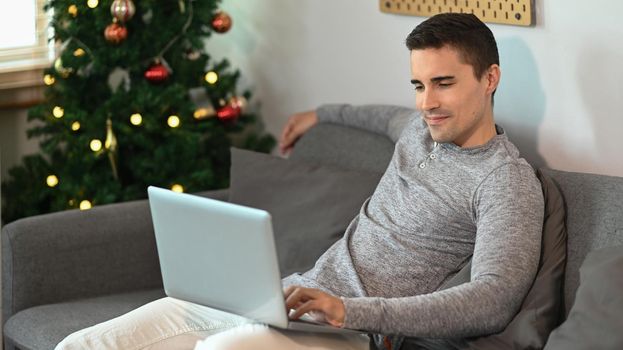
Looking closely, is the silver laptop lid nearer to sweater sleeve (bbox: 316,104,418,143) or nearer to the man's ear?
the man's ear

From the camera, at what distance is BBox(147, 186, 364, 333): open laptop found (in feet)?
6.35

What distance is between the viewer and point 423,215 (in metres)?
2.35

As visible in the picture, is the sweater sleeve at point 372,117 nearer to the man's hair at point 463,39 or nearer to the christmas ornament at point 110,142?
the man's hair at point 463,39

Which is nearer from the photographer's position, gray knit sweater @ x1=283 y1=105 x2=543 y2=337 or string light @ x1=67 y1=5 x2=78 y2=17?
gray knit sweater @ x1=283 y1=105 x2=543 y2=337

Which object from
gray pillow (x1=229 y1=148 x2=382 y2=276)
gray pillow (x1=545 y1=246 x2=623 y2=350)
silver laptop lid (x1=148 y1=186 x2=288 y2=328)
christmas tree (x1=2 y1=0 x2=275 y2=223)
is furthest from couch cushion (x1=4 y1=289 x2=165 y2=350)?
gray pillow (x1=545 y1=246 x2=623 y2=350)

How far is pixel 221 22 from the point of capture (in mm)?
3424

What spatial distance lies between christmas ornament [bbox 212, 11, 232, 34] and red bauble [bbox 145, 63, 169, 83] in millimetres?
215

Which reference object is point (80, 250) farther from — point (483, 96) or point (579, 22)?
point (579, 22)

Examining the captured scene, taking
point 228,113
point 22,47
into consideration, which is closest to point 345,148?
point 228,113

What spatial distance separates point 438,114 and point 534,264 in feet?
1.30

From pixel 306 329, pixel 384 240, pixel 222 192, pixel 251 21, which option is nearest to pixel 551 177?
pixel 384 240

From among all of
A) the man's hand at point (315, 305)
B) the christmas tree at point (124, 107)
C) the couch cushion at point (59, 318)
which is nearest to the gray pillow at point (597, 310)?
the man's hand at point (315, 305)

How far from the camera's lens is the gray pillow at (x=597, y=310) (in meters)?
1.88

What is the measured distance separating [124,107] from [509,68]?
126 cm
